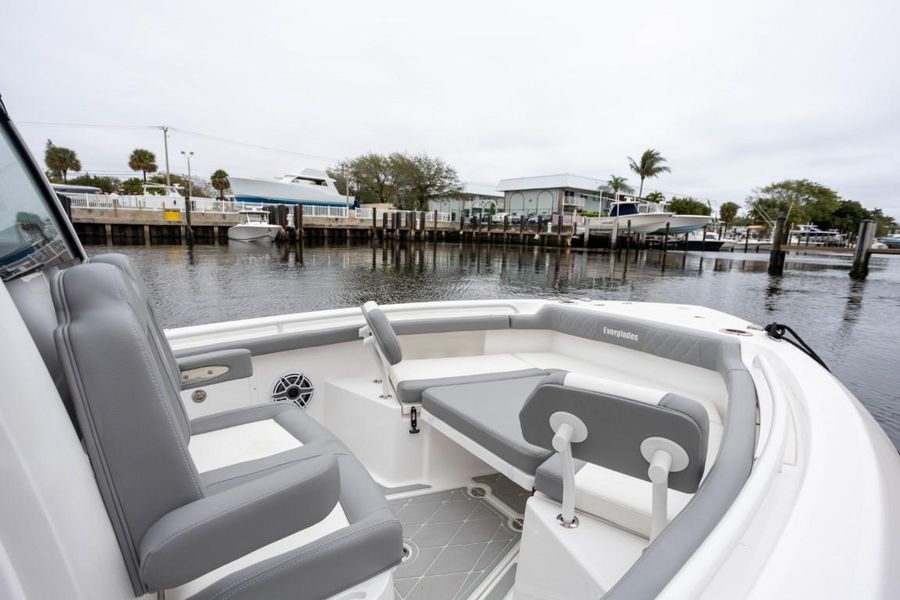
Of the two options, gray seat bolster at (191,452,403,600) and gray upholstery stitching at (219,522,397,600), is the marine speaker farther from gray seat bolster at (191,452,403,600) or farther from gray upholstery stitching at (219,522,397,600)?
gray upholstery stitching at (219,522,397,600)

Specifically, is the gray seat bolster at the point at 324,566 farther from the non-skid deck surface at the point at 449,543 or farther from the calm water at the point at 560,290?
the calm water at the point at 560,290

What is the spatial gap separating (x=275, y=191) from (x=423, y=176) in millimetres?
13275

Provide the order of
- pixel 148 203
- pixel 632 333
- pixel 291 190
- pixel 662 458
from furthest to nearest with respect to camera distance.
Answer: pixel 291 190, pixel 148 203, pixel 632 333, pixel 662 458

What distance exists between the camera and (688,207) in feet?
159

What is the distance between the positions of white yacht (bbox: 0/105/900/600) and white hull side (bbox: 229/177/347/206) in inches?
1562

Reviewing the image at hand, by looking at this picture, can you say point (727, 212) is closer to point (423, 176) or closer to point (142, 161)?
point (423, 176)

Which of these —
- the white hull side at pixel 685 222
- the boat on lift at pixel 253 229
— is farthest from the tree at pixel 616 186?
the boat on lift at pixel 253 229

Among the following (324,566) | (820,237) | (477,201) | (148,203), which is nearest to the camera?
(324,566)

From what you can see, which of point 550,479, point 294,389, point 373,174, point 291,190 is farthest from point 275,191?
point 550,479

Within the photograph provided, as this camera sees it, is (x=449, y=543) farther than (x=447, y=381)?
No

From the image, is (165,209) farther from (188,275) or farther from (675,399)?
(675,399)

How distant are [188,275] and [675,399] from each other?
1471 cm

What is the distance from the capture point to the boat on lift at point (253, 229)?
25.9m

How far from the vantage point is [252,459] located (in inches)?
52.3
